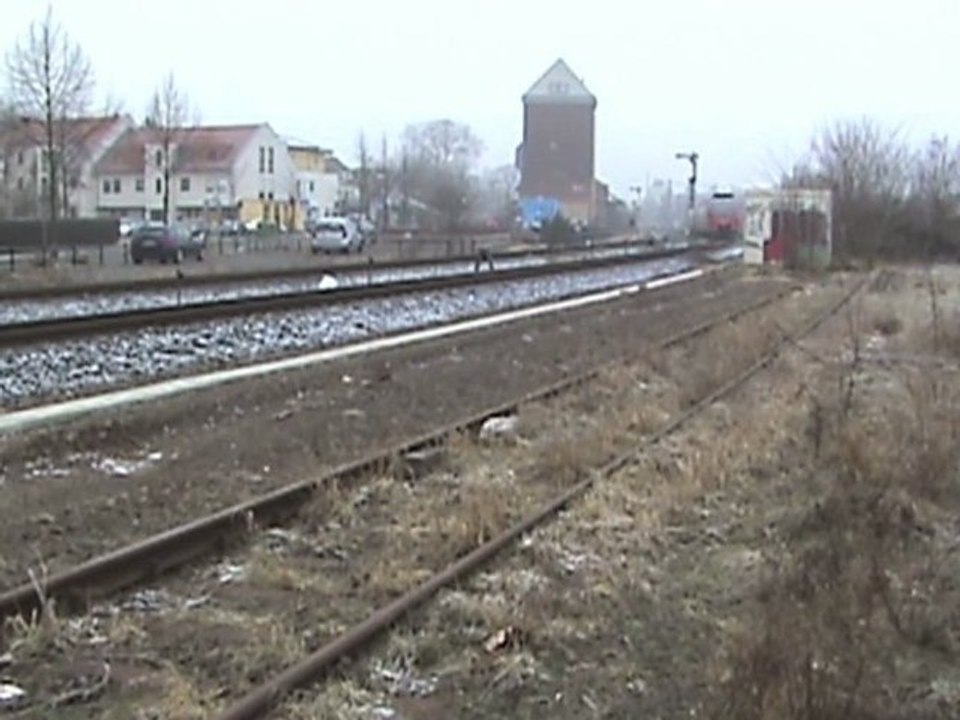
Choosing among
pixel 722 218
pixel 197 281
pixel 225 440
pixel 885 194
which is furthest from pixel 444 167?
pixel 225 440

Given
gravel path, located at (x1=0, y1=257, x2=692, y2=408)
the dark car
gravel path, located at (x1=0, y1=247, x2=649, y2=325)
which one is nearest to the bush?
the dark car

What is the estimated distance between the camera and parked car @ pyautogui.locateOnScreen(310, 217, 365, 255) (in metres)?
63.8

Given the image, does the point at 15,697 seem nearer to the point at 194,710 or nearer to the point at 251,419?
the point at 194,710

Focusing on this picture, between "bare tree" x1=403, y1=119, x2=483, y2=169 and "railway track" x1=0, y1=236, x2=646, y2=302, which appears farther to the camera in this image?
"bare tree" x1=403, y1=119, x2=483, y2=169

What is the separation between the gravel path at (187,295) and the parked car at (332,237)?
1447 centimetres

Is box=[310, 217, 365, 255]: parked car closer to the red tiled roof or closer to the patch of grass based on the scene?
the patch of grass

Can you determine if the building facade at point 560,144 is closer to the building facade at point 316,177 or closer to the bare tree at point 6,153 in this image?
the building facade at point 316,177

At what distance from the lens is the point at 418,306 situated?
1244 inches

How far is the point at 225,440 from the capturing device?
13.0 meters

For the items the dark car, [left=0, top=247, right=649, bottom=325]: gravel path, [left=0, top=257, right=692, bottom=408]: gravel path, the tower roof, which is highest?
the tower roof

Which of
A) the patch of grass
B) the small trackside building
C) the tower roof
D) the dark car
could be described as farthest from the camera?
the tower roof

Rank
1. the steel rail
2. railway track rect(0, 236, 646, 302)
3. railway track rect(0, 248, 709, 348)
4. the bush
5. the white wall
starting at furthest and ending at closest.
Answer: the white wall, the bush, railway track rect(0, 236, 646, 302), railway track rect(0, 248, 709, 348), the steel rail

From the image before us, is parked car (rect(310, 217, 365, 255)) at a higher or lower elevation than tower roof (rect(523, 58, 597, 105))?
lower

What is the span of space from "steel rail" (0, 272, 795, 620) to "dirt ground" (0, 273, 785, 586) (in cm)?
35
